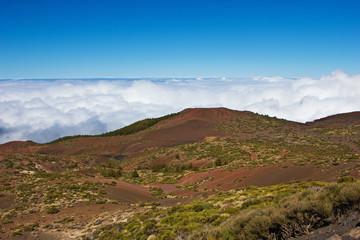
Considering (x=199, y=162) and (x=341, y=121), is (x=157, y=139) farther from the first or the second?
(x=341, y=121)

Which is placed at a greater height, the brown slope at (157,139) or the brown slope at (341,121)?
the brown slope at (341,121)

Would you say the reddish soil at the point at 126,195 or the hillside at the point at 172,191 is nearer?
the hillside at the point at 172,191

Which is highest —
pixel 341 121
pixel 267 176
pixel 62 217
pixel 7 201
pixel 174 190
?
pixel 267 176

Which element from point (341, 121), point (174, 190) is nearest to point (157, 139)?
point (174, 190)

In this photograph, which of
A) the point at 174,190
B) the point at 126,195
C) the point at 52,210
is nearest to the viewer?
the point at 52,210

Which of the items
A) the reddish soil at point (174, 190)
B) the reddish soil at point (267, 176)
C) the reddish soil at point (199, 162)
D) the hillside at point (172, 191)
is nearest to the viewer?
the hillside at point (172, 191)

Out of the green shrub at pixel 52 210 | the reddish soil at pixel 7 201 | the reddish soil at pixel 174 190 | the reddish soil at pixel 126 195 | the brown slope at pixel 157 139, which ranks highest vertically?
the green shrub at pixel 52 210

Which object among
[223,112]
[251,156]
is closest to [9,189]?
[251,156]

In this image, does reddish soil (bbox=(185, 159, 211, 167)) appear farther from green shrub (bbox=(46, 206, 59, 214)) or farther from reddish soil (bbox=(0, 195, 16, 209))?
reddish soil (bbox=(0, 195, 16, 209))

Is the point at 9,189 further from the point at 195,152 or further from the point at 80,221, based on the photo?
the point at 195,152

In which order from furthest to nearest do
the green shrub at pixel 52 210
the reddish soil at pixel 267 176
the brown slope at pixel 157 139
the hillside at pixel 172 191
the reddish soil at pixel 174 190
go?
the brown slope at pixel 157 139 → the reddish soil at pixel 174 190 → the reddish soil at pixel 267 176 → the green shrub at pixel 52 210 → the hillside at pixel 172 191

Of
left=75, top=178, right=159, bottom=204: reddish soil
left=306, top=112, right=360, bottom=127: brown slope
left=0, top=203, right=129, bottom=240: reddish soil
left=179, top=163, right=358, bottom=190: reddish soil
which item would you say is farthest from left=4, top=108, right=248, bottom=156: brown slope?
left=0, top=203, right=129, bottom=240: reddish soil

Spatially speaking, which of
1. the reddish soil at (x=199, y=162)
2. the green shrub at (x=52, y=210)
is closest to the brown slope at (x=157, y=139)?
Answer: the reddish soil at (x=199, y=162)

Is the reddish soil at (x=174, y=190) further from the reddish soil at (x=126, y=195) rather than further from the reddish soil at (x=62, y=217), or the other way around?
the reddish soil at (x=62, y=217)
